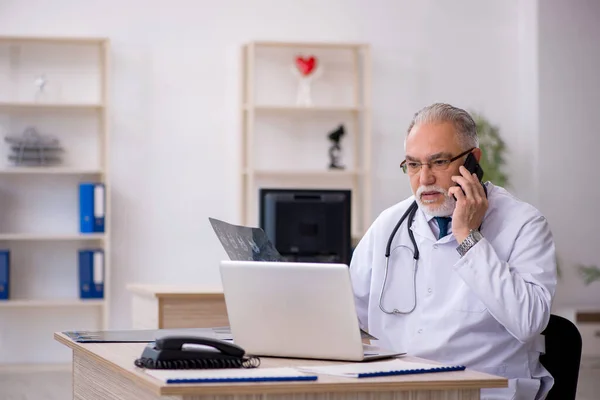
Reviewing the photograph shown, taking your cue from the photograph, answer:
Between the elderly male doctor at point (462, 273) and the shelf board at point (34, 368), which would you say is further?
the shelf board at point (34, 368)

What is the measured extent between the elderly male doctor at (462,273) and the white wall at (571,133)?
453 centimetres

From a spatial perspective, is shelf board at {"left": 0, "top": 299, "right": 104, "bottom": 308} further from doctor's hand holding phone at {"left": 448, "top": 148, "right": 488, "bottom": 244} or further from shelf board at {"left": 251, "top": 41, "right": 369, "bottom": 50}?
doctor's hand holding phone at {"left": 448, "top": 148, "right": 488, "bottom": 244}

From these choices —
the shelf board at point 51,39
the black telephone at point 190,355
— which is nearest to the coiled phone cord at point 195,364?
the black telephone at point 190,355

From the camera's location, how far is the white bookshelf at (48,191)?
20.3 ft

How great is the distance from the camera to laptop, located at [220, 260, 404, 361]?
1.86 metres

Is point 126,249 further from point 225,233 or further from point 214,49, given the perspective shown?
point 225,233

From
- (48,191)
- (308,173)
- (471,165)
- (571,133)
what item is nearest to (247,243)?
(471,165)

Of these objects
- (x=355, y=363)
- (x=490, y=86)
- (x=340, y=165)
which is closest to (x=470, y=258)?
(x=355, y=363)

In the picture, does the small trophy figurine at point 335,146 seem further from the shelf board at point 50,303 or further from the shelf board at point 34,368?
the shelf board at point 34,368

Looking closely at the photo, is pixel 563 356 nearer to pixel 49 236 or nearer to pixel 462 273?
pixel 462 273

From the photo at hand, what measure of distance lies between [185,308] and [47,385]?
6.07ft

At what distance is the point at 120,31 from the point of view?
636 cm

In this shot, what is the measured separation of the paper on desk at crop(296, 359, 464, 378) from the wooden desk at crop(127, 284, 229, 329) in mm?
2266

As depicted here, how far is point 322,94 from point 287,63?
33cm
